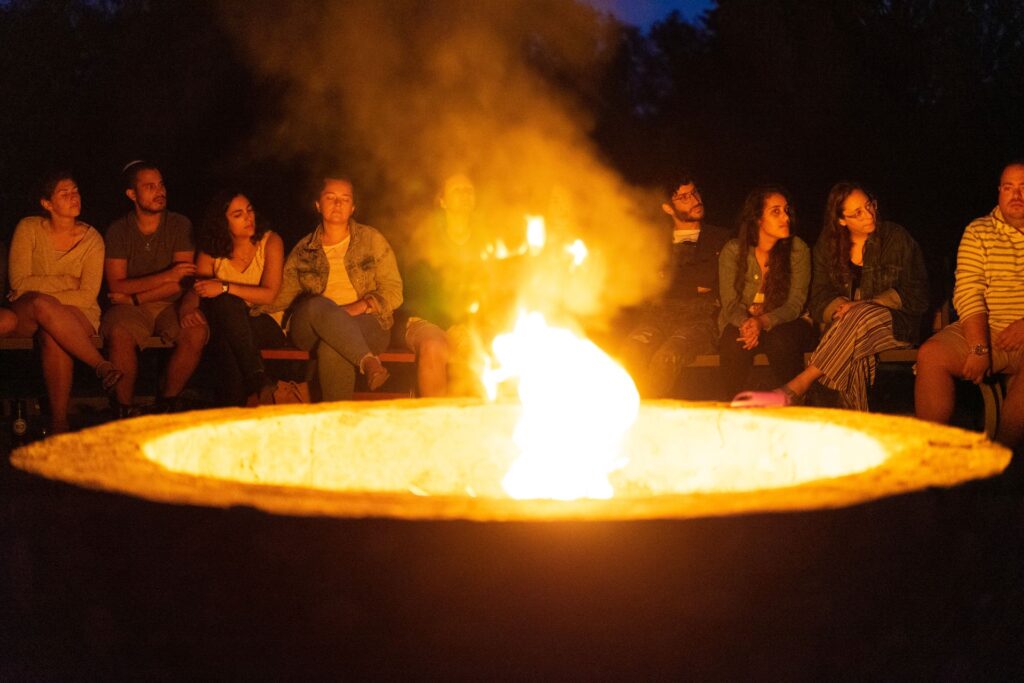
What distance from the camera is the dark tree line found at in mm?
14172

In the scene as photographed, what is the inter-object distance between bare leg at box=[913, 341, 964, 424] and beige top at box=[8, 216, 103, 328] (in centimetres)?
418

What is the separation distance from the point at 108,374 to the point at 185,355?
39 cm

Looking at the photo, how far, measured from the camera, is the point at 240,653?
1938 mm

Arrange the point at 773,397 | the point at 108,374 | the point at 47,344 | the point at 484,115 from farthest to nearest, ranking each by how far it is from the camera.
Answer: the point at 484,115, the point at 47,344, the point at 108,374, the point at 773,397

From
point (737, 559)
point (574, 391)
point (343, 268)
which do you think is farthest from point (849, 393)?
point (737, 559)

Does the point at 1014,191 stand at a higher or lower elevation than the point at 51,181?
lower

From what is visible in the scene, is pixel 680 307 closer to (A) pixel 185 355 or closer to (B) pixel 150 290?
(A) pixel 185 355

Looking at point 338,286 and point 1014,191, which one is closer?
point 1014,191

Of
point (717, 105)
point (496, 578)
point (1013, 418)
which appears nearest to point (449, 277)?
point (1013, 418)

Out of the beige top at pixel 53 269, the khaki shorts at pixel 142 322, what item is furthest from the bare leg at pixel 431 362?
the beige top at pixel 53 269

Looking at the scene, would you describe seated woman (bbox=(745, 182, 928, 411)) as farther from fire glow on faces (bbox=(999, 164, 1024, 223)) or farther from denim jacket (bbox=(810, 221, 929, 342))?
fire glow on faces (bbox=(999, 164, 1024, 223))

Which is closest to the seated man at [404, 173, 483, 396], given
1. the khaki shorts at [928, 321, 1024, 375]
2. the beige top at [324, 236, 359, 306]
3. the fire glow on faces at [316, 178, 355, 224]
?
the beige top at [324, 236, 359, 306]

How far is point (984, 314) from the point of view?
5867mm

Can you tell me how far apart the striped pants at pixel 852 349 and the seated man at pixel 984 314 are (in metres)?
0.44
